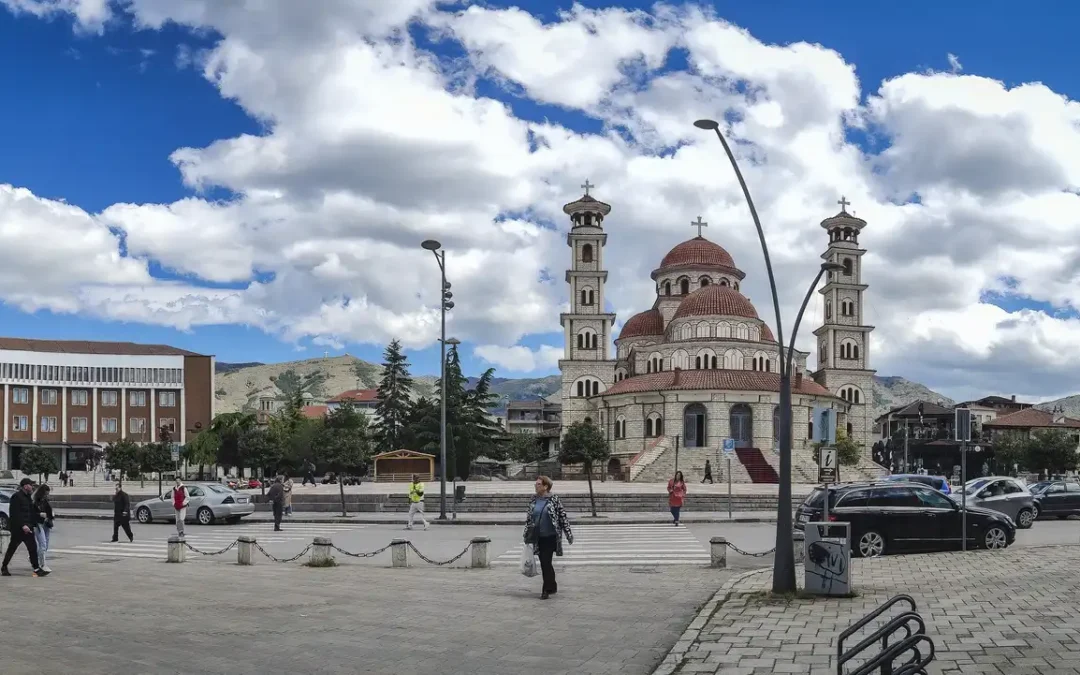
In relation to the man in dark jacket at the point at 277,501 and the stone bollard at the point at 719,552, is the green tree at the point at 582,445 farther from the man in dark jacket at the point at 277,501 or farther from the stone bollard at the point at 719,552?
the stone bollard at the point at 719,552

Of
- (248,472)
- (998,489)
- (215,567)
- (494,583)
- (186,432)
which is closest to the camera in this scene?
(494,583)

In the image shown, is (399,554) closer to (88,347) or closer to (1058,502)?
(1058,502)

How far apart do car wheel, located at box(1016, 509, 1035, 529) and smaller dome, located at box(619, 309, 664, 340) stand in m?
59.0

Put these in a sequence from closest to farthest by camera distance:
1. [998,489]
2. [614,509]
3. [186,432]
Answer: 1. [998,489]
2. [614,509]
3. [186,432]

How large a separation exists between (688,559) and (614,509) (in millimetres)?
17190

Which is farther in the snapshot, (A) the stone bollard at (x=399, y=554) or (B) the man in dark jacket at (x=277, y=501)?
(B) the man in dark jacket at (x=277, y=501)

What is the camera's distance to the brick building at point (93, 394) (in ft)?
299

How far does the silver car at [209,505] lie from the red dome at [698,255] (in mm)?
58685

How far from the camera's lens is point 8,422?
294 feet

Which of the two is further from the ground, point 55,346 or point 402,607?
point 55,346

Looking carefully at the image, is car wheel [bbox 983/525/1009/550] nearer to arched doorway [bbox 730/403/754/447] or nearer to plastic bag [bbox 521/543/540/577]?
plastic bag [bbox 521/543/540/577]

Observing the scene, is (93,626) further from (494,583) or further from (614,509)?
(614,509)

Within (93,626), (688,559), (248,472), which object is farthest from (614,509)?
(248,472)

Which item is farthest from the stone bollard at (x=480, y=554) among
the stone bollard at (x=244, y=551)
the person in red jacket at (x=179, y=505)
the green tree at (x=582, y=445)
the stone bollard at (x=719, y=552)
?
the green tree at (x=582, y=445)
